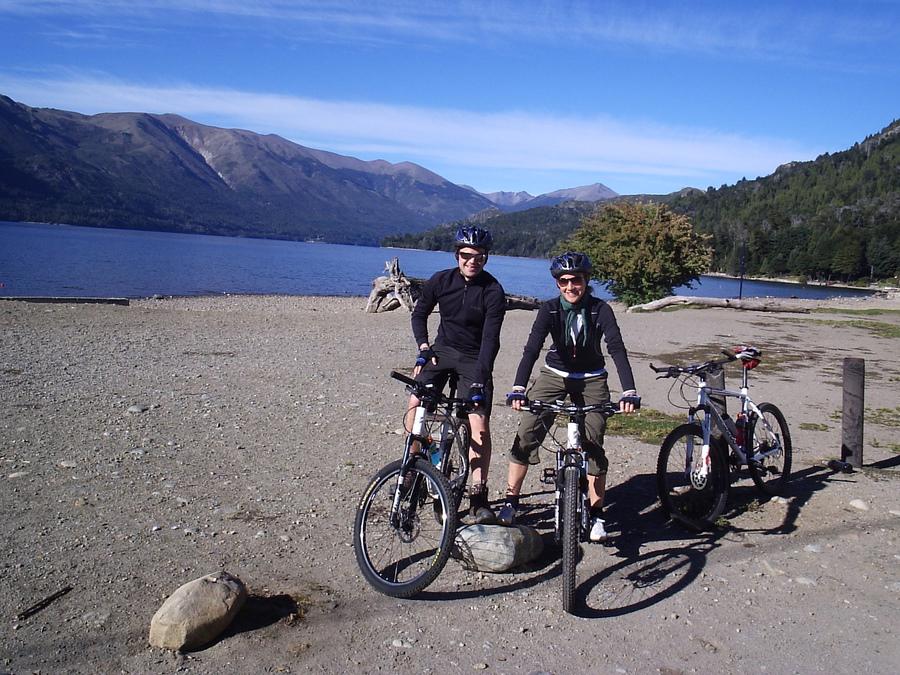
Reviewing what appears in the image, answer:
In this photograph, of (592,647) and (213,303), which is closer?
(592,647)

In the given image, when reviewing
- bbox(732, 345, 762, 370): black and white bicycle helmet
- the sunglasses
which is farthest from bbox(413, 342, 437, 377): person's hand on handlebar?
bbox(732, 345, 762, 370): black and white bicycle helmet

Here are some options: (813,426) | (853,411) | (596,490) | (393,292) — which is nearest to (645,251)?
(393,292)

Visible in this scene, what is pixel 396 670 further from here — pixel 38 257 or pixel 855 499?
pixel 38 257

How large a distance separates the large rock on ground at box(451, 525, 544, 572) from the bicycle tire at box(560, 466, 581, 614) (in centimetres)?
46

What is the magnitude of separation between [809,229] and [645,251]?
11523 cm

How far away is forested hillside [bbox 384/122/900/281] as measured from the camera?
108188mm

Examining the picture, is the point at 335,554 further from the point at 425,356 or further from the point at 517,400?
the point at 517,400

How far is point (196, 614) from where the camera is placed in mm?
3654

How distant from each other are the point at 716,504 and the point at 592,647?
2242 millimetres

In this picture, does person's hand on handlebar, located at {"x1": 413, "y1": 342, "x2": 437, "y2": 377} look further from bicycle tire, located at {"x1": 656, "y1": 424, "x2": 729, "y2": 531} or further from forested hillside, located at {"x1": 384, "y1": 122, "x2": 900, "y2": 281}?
forested hillside, located at {"x1": 384, "y1": 122, "x2": 900, "y2": 281}

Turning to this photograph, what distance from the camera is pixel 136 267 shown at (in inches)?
2515

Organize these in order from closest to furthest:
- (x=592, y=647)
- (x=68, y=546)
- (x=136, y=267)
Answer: (x=592, y=647)
(x=68, y=546)
(x=136, y=267)

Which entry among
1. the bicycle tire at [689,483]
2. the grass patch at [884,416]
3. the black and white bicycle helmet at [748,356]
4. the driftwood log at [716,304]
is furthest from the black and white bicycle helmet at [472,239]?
the driftwood log at [716,304]

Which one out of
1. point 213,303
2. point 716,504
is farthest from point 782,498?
point 213,303
